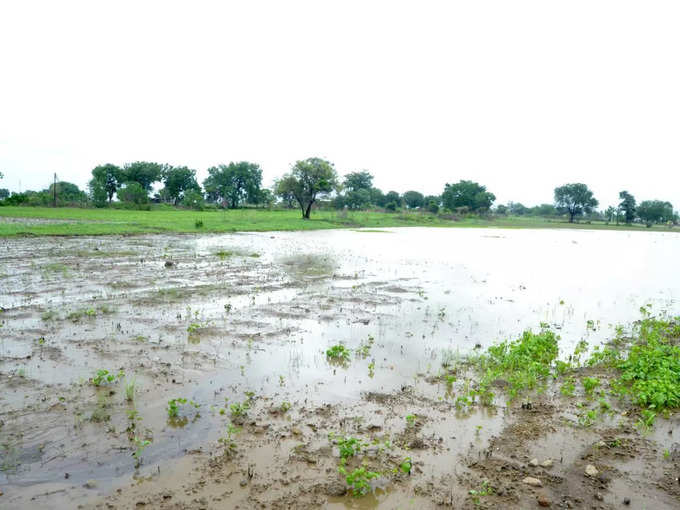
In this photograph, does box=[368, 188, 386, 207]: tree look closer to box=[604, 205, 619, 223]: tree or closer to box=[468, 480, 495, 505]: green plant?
box=[604, 205, 619, 223]: tree

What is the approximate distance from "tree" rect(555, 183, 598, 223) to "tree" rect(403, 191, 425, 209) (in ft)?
131

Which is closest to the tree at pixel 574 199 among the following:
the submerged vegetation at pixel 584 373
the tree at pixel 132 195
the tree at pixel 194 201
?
the tree at pixel 194 201

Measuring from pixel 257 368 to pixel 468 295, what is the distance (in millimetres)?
9351

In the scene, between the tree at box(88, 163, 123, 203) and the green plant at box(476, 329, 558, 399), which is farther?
the tree at box(88, 163, 123, 203)

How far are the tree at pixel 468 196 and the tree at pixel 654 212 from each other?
54.9 metres

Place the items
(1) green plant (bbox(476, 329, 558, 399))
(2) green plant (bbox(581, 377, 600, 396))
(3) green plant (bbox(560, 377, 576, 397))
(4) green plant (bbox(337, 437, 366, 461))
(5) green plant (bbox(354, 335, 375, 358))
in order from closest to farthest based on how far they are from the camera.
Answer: (4) green plant (bbox(337, 437, 366, 461)) < (3) green plant (bbox(560, 377, 576, 397)) < (2) green plant (bbox(581, 377, 600, 396)) < (1) green plant (bbox(476, 329, 558, 399)) < (5) green plant (bbox(354, 335, 375, 358))

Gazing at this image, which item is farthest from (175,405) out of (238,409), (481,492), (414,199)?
(414,199)

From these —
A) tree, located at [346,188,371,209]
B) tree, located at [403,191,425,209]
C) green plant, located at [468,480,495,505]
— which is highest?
tree, located at [403,191,425,209]

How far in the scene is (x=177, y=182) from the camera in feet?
318

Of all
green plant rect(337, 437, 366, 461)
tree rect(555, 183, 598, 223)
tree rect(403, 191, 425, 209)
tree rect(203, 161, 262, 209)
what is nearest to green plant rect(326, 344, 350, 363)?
green plant rect(337, 437, 366, 461)

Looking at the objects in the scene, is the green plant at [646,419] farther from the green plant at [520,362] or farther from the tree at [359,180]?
the tree at [359,180]

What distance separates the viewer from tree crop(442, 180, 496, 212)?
97.0m

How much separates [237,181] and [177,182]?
16310mm

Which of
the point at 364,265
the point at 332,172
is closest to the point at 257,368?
the point at 364,265
